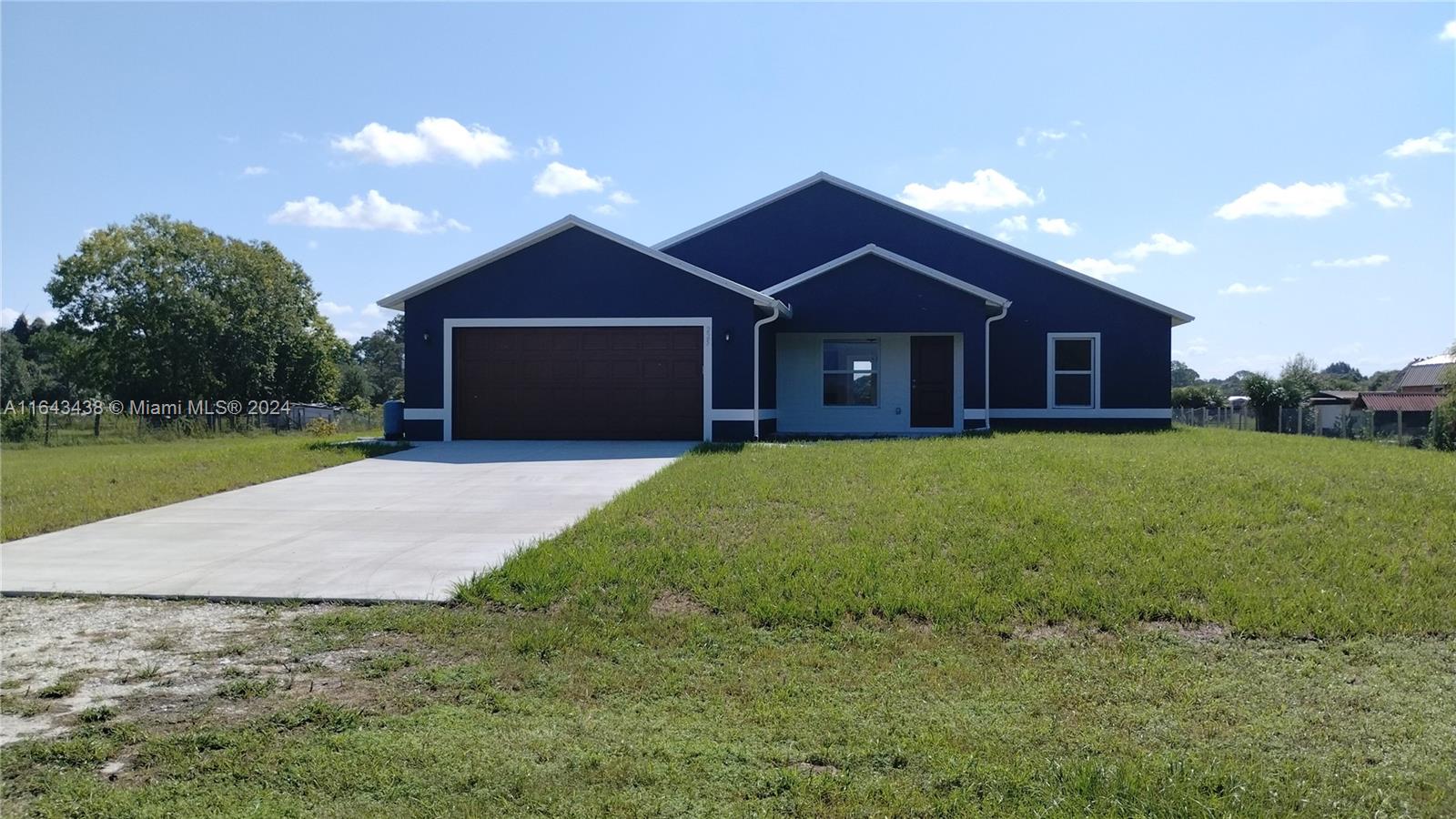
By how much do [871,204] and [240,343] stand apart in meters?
35.7

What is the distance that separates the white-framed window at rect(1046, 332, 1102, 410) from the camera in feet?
68.7

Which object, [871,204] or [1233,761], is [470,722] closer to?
[1233,761]

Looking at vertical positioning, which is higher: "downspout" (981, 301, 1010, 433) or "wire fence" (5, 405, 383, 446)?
"downspout" (981, 301, 1010, 433)

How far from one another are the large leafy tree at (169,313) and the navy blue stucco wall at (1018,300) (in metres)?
33.1

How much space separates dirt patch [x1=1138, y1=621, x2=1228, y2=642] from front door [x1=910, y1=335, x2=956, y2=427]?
13424 millimetres

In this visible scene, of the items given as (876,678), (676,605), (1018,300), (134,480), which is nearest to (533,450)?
(134,480)

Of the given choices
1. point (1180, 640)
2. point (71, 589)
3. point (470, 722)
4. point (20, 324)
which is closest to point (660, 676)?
point (470, 722)

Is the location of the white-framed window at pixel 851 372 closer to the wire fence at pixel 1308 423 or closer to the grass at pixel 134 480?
the grass at pixel 134 480

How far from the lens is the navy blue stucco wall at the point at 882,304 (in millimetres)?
18703

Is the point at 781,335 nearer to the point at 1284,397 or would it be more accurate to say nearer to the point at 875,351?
the point at 875,351

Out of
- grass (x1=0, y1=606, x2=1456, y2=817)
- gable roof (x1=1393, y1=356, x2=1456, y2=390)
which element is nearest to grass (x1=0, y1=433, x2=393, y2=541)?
grass (x1=0, y1=606, x2=1456, y2=817)

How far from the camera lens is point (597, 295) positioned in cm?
1730

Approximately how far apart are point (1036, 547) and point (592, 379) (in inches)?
436

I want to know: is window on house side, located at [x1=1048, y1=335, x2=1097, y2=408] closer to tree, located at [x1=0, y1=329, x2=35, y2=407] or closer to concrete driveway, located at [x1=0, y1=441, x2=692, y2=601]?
concrete driveway, located at [x1=0, y1=441, x2=692, y2=601]
